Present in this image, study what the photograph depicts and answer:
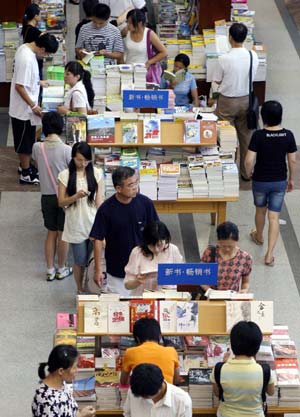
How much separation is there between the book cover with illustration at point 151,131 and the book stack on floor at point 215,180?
0.56 m

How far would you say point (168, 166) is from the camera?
10.7 m

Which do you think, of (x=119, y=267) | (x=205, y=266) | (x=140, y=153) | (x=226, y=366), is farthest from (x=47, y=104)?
(x=226, y=366)

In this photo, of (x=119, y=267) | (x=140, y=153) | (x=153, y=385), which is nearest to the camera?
(x=153, y=385)

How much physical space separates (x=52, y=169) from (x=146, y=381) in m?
3.85

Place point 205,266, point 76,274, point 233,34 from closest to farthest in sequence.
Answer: point 205,266 → point 76,274 → point 233,34

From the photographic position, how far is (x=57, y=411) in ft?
23.0

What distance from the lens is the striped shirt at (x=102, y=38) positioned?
1269 cm

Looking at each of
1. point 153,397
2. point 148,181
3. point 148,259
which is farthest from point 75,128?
point 153,397

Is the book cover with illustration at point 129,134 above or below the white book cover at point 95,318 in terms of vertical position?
below

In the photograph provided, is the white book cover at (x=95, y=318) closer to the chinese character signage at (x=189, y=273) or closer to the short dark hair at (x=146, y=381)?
the chinese character signage at (x=189, y=273)

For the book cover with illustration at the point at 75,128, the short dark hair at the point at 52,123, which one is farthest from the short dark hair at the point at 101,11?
the short dark hair at the point at 52,123

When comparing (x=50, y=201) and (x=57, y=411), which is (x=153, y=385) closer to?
(x=57, y=411)

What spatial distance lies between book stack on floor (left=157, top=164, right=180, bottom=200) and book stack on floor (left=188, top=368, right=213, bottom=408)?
3.18 meters

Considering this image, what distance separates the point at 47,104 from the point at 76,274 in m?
2.12
